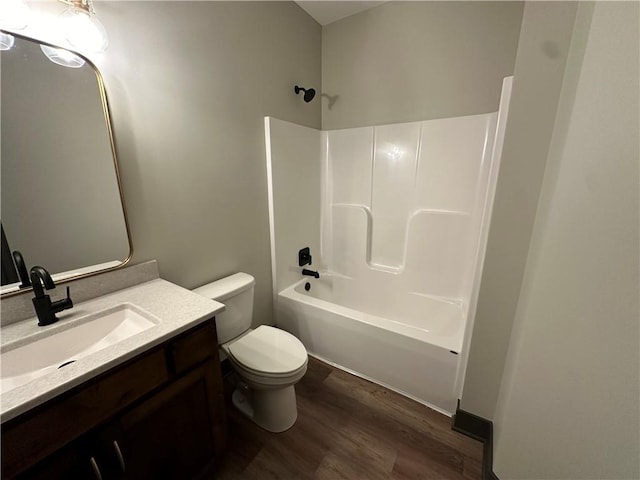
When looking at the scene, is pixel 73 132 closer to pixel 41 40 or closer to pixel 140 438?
pixel 41 40

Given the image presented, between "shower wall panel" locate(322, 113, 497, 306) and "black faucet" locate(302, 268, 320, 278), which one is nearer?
"shower wall panel" locate(322, 113, 497, 306)

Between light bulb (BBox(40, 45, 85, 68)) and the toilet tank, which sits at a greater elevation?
light bulb (BBox(40, 45, 85, 68))

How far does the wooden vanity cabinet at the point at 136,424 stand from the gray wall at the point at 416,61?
1.96m

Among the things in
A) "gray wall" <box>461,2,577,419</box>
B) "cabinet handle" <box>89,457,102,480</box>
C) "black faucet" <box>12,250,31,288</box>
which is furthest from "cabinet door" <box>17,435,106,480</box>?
"gray wall" <box>461,2,577,419</box>

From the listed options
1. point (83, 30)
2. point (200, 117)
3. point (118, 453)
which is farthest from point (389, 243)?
point (83, 30)

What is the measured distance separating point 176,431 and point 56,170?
1091 mm

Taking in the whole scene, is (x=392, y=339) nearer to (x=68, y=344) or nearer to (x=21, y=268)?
(x=68, y=344)

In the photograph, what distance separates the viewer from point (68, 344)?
2.97 ft

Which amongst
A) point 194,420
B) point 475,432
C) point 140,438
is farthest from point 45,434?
point 475,432

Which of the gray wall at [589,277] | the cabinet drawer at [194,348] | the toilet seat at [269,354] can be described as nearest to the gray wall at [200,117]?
the toilet seat at [269,354]

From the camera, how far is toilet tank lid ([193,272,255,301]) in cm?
139

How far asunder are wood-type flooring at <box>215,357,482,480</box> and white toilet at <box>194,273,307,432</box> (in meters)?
0.08

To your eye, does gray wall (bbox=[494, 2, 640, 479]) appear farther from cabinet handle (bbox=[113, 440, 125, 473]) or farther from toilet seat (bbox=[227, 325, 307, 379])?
cabinet handle (bbox=[113, 440, 125, 473])

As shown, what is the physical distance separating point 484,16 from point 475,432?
7.91ft
